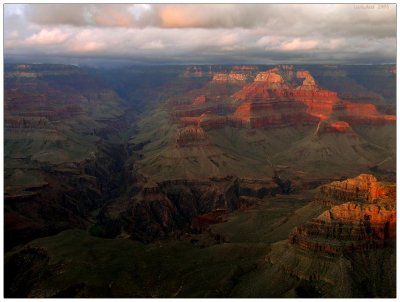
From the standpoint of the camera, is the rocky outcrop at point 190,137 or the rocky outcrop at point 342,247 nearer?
the rocky outcrop at point 342,247

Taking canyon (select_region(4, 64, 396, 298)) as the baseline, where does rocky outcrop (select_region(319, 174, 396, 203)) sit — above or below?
above

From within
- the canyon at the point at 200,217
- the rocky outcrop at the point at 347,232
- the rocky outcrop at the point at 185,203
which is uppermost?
the rocky outcrop at the point at 347,232

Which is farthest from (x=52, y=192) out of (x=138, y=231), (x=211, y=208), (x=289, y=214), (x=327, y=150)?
(x=327, y=150)

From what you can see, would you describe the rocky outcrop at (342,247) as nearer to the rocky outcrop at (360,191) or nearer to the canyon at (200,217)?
the canyon at (200,217)

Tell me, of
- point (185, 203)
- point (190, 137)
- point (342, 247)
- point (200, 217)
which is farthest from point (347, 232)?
point (190, 137)

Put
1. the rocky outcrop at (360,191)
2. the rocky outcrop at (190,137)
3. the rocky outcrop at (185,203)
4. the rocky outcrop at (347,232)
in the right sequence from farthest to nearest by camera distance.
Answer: the rocky outcrop at (190,137) < the rocky outcrop at (185,203) < the rocky outcrop at (360,191) < the rocky outcrop at (347,232)

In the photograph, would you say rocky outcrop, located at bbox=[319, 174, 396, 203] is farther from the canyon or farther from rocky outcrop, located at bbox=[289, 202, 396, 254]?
rocky outcrop, located at bbox=[289, 202, 396, 254]

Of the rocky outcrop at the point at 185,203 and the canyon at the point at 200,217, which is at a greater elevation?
the canyon at the point at 200,217

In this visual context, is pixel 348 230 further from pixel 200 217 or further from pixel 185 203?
pixel 185 203

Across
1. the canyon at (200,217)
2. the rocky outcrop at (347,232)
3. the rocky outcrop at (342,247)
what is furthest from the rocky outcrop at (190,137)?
the rocky outcrop at (347,232)

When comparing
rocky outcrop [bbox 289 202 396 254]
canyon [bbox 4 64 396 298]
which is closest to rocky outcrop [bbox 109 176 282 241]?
canyon [bbox 4 64 396 298]

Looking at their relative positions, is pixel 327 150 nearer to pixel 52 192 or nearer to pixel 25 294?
pixel 52 192
